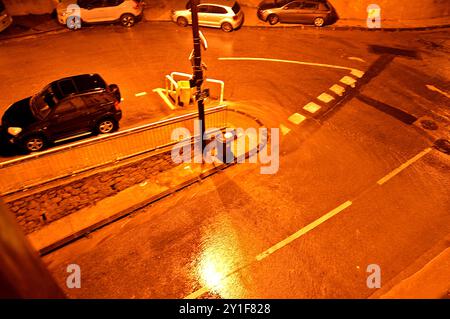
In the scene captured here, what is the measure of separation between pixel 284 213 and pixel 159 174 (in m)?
3.71

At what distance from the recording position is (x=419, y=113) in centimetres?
1195

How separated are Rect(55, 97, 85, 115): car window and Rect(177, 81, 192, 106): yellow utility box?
139 inches

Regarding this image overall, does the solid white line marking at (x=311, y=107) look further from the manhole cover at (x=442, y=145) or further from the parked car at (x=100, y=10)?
the parked car at (x=100, y=10)

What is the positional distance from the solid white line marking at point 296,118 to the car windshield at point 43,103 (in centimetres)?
781

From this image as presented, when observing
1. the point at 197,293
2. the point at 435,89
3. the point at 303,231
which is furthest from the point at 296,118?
the point at 197,293

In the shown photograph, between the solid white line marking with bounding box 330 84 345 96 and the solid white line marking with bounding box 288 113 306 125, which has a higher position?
the solid white line marking with bounding box 330 84 345 96

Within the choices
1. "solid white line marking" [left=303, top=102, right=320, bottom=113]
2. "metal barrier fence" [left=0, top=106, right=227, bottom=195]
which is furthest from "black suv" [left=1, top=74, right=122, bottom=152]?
"solid white line marking" [left=303, top=102, right=320, bottom=113]

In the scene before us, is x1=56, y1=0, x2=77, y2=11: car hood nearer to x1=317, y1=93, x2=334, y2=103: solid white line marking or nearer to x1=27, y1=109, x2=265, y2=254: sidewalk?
x1=27, y1=109, x2=265, y2=254: sidewalk

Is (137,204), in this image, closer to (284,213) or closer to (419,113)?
(284,213)

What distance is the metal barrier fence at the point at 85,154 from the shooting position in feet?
27.6

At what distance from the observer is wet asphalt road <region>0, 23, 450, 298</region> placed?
7.00 m

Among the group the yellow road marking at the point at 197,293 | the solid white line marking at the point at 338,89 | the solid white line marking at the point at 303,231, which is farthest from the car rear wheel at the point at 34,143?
the solid white line marking at the point at 338,89

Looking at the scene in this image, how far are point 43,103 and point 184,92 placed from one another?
4688 mm

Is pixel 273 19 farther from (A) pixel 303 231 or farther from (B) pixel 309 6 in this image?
(A) pixel 303 231
